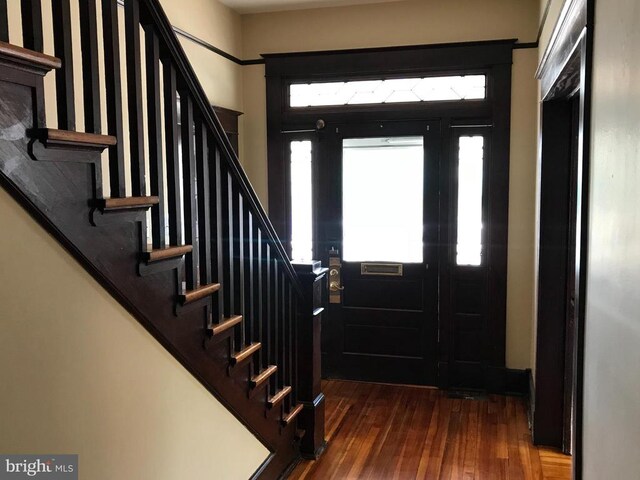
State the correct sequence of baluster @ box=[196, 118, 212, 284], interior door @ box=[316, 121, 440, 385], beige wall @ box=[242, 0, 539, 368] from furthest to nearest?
interior door @ box=[316, 121, 440, 385], beige wall @ box=[242, 0, 539, 368], baluster @ box=[196, 118, 212, 284]

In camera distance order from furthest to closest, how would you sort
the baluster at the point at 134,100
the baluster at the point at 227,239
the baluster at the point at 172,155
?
the baluster at the point at 227,239, the baluster at the point at 172,155, the baluster at the point at 134,100

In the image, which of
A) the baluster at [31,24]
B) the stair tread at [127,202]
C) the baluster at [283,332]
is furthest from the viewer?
the baluster at [283,332]

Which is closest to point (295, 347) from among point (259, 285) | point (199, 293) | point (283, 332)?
point (283, 332)

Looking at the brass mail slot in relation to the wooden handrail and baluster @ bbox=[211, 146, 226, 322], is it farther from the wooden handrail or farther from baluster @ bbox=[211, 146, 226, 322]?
baluster @ bbox=[211, 146, 226, 322]

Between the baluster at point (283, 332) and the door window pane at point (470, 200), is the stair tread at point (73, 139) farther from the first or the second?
the door window pane at point (470, 200)

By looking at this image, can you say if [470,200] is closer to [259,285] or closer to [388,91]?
[388,91]

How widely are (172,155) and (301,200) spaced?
2.73 meters

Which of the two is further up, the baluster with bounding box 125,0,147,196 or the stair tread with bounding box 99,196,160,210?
the baluster with bounding box 125,0,147,196

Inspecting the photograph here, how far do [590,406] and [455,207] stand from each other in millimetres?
2680

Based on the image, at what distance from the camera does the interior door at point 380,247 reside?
4355 mm

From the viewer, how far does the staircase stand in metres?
1.34

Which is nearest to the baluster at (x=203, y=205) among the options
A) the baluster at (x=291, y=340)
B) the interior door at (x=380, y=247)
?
the baluster at (x=291, y=340)

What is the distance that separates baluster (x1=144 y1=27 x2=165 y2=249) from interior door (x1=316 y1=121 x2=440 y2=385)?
108 inches

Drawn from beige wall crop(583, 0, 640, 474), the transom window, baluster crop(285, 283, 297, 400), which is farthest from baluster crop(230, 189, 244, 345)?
the transom window
